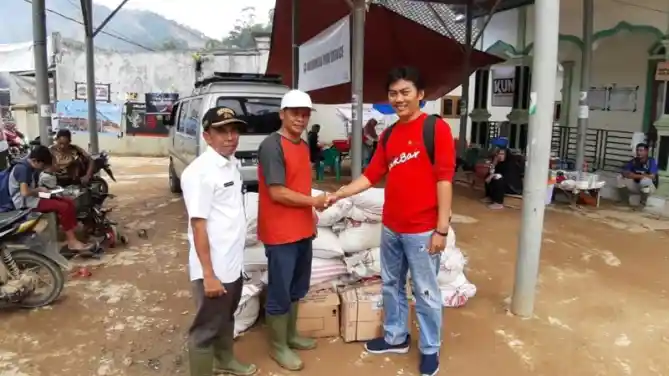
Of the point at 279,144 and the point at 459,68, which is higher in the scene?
the point at 459,68

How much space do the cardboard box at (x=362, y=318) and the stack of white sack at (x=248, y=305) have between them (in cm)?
61

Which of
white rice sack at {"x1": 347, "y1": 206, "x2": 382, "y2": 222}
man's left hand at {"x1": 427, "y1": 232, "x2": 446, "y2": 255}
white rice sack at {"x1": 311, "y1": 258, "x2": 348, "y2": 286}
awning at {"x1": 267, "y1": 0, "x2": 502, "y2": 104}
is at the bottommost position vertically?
white rice sack at {"x1": 311, "y1": 258, "x2": 348, "y2": 286}

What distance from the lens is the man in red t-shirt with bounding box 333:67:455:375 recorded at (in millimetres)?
2928

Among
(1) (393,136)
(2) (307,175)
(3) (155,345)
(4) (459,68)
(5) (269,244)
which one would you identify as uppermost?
(4) (459,68)

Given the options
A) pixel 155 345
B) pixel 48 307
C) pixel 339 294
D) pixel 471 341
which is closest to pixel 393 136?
pixel 339 294

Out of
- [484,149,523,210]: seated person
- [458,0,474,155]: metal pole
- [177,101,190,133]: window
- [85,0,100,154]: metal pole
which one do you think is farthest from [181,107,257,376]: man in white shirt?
[85,0,100,154]: metal pole

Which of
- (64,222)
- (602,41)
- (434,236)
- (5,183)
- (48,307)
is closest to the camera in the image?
(434,236)

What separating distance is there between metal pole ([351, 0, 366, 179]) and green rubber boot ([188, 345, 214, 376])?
335 centimetres

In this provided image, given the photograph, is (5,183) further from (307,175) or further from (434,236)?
(434,236)

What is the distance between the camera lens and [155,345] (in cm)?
359

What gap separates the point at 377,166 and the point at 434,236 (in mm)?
606

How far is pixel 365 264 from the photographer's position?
3990mm

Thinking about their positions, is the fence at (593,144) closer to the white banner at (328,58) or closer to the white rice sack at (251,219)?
the white banner at (328,58)

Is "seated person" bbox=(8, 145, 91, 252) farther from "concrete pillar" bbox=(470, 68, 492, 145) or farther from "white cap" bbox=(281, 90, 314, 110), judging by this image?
"concrete pillar" bbox=(470, 68, 492, 145)
